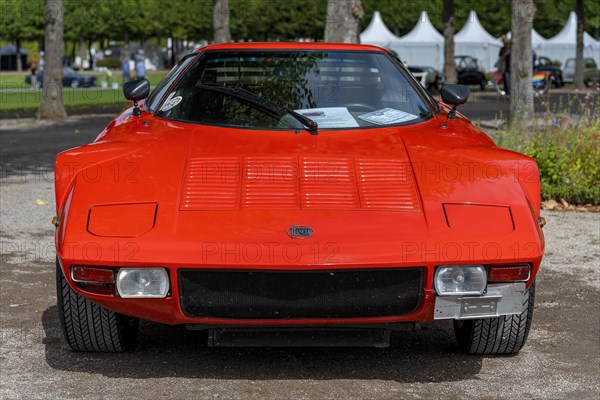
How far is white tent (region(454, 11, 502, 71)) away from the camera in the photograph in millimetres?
47562

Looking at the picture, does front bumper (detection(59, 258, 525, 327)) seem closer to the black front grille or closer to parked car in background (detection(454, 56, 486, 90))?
the black front grille

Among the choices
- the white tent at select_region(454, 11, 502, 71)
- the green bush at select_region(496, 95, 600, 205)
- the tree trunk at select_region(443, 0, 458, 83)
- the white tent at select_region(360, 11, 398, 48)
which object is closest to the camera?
the green bush at select_region(496, 95, 600, 205)

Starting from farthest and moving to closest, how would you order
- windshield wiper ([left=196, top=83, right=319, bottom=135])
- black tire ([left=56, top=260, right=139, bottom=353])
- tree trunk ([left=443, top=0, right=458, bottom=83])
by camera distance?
tree trunk ([left=443, top=0, right=458, bottom=83]), windshield wiper ([left=196, top=83, right=319, bottom=135]), black tire ([left=56, top=260, right=139, bottom=353])

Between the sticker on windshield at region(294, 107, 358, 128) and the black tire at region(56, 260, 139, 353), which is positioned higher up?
the sticker on windshield at region(294, 107, 358, 128)

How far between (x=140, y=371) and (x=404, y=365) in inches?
46.6

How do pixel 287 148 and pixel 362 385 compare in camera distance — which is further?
pixel 287 148

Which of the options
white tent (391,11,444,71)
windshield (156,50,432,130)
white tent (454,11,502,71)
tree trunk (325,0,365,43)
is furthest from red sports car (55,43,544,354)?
white tent (454,11,502,71)

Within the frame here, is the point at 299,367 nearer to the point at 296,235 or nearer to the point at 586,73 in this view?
the point at 296,235

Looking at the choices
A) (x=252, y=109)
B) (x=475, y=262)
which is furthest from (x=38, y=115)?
(x=475, y=262)

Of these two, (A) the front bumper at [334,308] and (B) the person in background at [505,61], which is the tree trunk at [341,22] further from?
(A) the front bumper at [334,308]

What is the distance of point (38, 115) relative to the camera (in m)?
22.2

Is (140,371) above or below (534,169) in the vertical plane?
below

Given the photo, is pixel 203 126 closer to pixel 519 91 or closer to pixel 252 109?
pixel 252 109

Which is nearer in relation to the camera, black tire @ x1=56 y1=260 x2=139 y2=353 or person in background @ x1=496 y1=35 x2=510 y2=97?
black tire @ x1=56 y1=260 x2=139 y2=353
